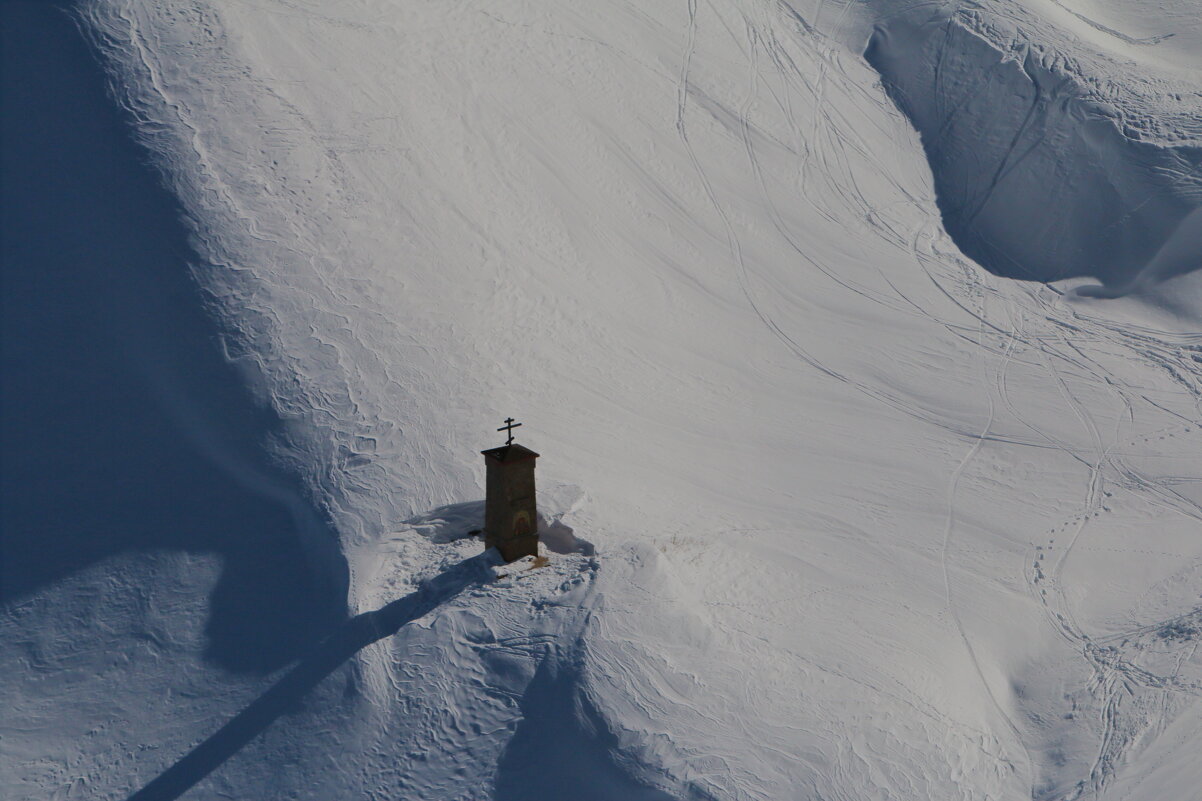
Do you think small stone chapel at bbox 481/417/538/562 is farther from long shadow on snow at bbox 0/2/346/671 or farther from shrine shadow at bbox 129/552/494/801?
long shadow on snow at bbox 0/2/346/671

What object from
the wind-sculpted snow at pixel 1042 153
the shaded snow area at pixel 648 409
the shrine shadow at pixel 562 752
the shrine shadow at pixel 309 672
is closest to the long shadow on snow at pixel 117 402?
the shaded snow area at pixel 648 409

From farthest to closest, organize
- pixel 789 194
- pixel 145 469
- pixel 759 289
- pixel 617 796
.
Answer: pixel 789 194 < pixel 759 289 < pixel 145 469 < pixel 617 796

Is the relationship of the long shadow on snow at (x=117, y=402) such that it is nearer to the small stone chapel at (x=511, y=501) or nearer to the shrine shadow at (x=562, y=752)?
the small stone chapel at (x=511, y=501)

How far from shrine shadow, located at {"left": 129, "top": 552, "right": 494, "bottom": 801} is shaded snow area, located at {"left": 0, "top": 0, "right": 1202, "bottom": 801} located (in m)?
0.03

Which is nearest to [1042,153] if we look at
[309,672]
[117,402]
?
[309,672]

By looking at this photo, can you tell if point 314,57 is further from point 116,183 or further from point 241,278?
point 241,278

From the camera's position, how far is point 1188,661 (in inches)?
339

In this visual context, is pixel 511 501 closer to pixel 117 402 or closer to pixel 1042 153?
pixel 117 402

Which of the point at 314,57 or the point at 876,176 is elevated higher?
the point at 314,57

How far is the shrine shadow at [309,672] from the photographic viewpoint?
733 cm

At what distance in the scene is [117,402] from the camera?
31.8 ft

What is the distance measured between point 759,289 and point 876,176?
3.26 m

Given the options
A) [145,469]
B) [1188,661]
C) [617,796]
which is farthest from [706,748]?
[145,469]

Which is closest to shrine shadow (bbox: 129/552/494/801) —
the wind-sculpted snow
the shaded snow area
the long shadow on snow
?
the shaded snow area
